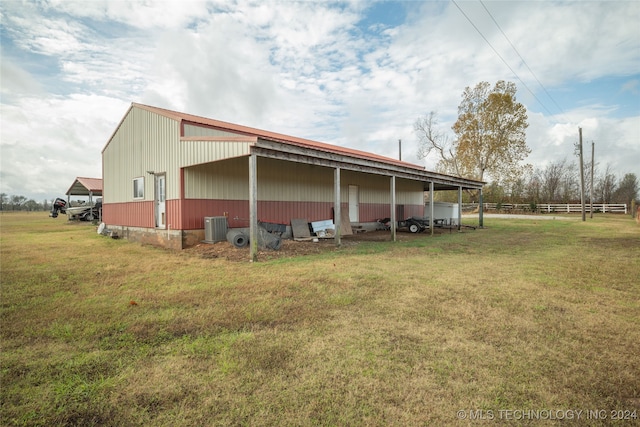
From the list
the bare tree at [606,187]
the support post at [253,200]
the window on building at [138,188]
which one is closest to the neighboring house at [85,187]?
the window on building at [138,188]

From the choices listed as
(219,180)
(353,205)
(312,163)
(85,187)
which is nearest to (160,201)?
(219,180)

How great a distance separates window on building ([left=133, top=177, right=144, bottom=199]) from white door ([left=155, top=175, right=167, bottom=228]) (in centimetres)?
144

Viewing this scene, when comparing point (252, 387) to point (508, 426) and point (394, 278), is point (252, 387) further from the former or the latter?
point (394, 278)

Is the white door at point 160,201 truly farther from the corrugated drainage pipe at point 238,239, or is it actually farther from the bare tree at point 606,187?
the bare tree at point 606,187

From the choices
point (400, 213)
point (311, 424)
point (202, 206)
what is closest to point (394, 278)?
point (311, 424)

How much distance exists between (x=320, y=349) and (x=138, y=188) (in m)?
12.5

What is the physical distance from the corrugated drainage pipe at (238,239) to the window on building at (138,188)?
5184 millimetres

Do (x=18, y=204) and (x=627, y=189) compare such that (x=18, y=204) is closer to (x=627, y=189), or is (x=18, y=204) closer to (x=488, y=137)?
(x=488, y=137)

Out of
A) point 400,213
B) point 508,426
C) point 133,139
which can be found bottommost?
point 508,426

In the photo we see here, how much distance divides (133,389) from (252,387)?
93 centimetres

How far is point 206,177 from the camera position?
10.8 meters

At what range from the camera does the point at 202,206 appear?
10656 millimetres

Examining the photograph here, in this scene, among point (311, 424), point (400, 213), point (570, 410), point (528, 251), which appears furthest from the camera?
point (400, 213)

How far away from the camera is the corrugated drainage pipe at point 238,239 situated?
380 inches
